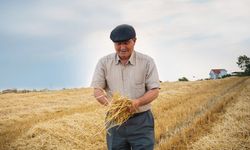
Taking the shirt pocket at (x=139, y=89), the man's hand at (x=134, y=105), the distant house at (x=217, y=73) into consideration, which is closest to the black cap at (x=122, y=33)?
the shirt pocket at (x=139, y=89)

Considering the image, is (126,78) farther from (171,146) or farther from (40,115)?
(40,115)

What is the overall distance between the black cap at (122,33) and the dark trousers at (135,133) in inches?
34.1

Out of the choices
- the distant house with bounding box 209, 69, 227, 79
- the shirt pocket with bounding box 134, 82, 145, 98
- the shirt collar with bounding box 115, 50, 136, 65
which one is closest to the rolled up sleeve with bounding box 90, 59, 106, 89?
the shirt collar with bounding box 115, 50, 136, 65

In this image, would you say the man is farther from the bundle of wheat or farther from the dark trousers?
the bundle of wheat

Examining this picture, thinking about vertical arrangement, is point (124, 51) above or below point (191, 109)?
above

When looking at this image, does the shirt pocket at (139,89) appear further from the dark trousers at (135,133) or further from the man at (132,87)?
the dark trousers at (135,133)

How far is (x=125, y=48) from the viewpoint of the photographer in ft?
13.7

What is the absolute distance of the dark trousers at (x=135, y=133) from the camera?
4.26 meters

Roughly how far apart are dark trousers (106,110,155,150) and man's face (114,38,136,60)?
677mm

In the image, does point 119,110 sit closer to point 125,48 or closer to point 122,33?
point 125,48

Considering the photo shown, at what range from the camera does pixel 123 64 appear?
4.35 meters

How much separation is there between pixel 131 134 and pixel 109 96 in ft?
1.67

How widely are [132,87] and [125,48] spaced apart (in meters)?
0.44

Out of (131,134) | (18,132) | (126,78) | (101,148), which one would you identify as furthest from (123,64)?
(18,132)
